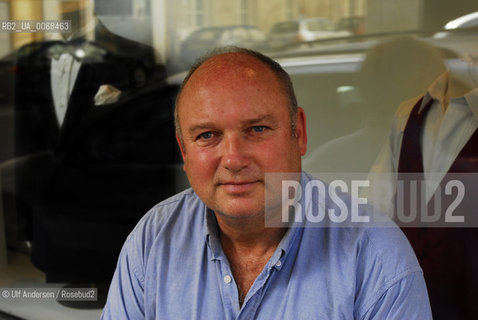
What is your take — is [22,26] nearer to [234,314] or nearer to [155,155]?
[155,155]

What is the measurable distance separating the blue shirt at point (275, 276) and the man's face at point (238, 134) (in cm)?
14

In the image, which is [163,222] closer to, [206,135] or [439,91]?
[206,135]

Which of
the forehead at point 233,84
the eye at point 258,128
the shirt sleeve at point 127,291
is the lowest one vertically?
the shirt sleeve at point 127,291

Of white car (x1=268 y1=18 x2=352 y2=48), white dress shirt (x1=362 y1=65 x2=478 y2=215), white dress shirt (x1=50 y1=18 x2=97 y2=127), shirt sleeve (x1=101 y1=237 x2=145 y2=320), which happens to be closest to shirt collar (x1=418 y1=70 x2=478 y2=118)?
white dress shirt (x1=362 y1=65 x2=478 y2=215)

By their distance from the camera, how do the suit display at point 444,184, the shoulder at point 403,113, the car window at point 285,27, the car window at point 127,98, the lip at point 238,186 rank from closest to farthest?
the lip at point 238,186
the suit display at point 444,184
the shoulder at point 403,113
the car window at point 127,98
the car window at point 285,27

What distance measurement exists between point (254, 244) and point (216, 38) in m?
1.19

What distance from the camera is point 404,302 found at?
1309mm

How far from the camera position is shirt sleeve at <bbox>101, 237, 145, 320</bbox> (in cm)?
156

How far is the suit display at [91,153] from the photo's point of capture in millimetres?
2564

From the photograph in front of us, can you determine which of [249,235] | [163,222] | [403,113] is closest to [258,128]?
[249,235]

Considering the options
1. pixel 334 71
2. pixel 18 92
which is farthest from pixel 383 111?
pixel 18 92

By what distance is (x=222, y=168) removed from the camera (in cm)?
142

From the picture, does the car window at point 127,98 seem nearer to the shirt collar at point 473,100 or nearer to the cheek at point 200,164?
the shirt collar at point 473,100

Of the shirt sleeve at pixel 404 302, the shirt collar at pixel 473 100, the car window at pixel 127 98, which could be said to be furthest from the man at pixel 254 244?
the car window at pixel 127 98
